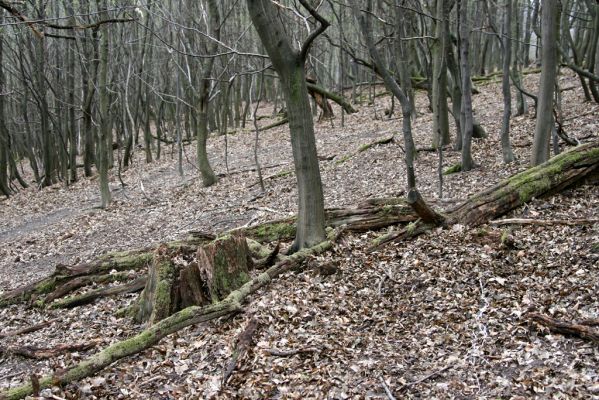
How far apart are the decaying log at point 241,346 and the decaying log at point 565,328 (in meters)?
2.65

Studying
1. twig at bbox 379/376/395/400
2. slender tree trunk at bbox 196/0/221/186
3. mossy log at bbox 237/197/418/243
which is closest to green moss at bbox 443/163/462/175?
mossy log at bbox 237/197/418/243

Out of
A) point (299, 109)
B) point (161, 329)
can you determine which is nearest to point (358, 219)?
point (299, 109)

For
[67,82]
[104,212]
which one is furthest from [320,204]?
[67,82]

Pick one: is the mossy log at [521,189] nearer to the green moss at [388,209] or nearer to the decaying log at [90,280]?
the green moss at [388,209]

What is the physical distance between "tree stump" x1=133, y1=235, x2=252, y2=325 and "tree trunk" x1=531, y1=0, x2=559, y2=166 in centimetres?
537

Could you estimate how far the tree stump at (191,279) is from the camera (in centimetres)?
638

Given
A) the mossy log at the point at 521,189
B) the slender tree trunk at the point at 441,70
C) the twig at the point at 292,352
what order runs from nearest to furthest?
1. the twig at the point at 292,352
2. the mossy log at the point at 521,189
3. the slender tree trunk at the point at 441,70

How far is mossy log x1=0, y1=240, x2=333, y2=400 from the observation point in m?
4.96

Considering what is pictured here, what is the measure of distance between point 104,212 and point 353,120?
1204cm

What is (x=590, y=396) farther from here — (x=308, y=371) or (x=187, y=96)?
(x=187, y=96)

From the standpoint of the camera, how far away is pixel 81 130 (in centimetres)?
3181

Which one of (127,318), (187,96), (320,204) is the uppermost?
(187,96)

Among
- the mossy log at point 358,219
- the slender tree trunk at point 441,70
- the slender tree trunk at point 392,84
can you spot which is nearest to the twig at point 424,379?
the slender tree trunk at point 392,84

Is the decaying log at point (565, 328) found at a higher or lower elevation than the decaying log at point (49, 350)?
higher
